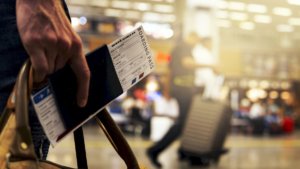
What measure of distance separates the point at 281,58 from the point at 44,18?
23445 mm

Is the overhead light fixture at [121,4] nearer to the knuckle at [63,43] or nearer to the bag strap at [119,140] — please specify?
the bag strap at [119,140]

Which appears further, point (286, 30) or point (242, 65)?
point (286, 30)

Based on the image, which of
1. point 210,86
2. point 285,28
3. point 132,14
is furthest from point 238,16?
point 210,86

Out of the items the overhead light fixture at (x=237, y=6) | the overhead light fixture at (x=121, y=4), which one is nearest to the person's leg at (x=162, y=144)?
the overhead light fixture at (x=237, y=6)

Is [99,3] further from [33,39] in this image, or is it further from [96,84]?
[33,39]

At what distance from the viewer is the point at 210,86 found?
26.2 feet

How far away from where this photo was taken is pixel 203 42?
25.1ft

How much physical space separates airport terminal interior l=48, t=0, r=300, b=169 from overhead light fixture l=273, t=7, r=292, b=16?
45 mm

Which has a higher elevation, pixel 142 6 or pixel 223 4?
pixel 223 4

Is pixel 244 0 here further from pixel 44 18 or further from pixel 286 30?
pixel 44 18

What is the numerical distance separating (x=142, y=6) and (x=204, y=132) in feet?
58.4

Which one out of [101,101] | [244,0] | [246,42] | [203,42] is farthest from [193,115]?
[246,42]

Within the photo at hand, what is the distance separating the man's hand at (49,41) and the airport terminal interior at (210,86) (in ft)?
15.8

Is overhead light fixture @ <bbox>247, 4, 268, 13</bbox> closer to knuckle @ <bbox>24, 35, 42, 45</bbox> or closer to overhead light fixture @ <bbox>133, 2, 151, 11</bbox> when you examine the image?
overhead light fixture @ <bbox>133, 2, 151, 11</bbox>
